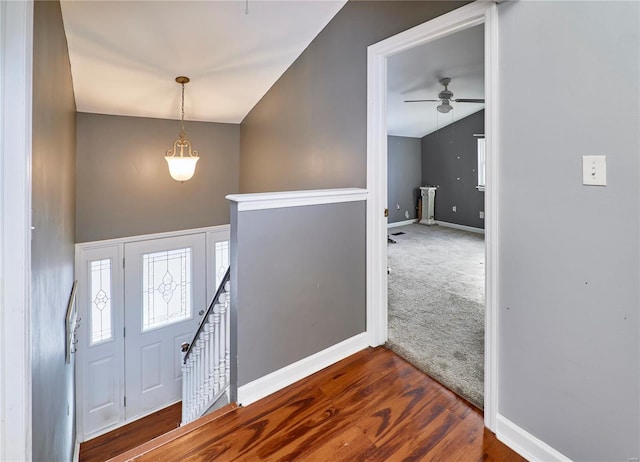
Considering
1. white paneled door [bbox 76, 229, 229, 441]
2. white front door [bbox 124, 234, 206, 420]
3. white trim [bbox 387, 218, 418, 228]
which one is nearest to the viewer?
white paneled door [bbox 76, 229, 229, 441]

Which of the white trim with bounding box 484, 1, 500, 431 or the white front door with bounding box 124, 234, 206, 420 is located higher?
the white trim with bounding box 484, 1, 500, 431

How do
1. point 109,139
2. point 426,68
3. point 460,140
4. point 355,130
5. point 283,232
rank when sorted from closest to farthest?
point 283,232 → point 355,130 → point 109,139 → point 426,68 → point 460,140

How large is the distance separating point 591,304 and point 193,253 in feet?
14.9

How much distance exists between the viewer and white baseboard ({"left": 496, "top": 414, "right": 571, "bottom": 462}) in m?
1.51

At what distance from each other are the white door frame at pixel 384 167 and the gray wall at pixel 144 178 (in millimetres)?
3024

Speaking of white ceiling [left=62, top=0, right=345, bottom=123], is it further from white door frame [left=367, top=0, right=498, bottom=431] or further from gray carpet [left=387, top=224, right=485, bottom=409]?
gray carpet [left=387, top=224, right=485, bottom=409]

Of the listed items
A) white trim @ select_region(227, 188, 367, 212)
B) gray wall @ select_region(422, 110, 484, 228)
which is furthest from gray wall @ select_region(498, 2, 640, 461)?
gray wall @ select_region(422, 110, 484, 228)

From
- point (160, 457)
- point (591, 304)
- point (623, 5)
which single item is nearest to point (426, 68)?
point (623, 5)

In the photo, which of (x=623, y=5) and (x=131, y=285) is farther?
(x=131, y=285)

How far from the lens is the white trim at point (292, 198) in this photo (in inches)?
74.3

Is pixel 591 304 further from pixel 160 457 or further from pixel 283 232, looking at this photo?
pixel 160 457

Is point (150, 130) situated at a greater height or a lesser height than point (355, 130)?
greater

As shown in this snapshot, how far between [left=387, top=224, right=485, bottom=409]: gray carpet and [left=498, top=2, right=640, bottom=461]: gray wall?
51cm

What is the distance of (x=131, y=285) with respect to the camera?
4473 millimetres
